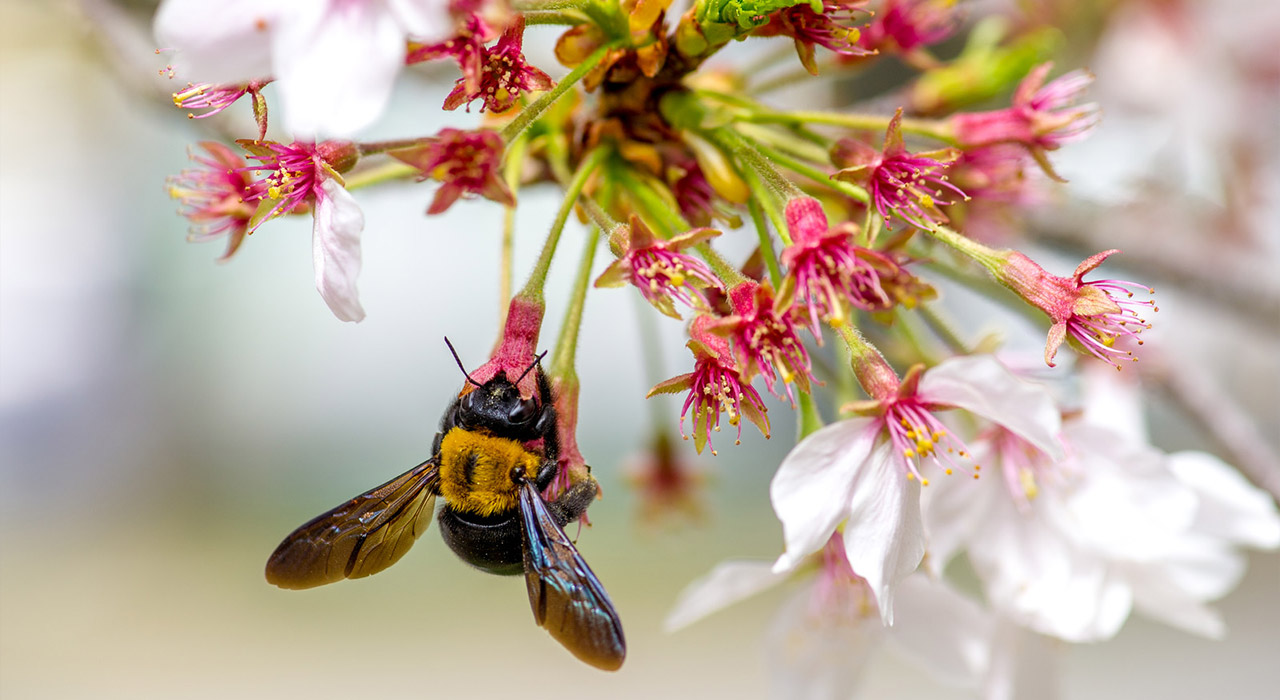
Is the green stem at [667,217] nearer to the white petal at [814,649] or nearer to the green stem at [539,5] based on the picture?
the green stem at [539,5]

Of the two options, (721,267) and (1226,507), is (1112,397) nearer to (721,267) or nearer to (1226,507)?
(1226,507)

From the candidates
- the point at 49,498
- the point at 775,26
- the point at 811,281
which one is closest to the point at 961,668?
the point at 811,281

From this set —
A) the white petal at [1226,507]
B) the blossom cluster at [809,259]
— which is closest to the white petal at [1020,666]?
the blossom cluster at [809,259]

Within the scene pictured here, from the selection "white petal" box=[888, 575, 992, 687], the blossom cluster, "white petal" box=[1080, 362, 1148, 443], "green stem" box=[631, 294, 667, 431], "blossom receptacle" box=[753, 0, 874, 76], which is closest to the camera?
the blossom cluster

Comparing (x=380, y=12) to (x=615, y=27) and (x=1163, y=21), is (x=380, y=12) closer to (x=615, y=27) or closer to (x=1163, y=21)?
(x=615, y=27)

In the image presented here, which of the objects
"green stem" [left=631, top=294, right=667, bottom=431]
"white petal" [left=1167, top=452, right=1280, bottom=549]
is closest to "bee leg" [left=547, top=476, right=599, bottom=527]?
"green stem" [left=631, top=294, right=667, bottom=431]

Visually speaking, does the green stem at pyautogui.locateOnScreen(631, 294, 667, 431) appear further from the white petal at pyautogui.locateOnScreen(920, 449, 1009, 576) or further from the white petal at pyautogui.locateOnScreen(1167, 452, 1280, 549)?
the white petal at pyautogui.locateOnScreen(1167, 452, 1280, 549)

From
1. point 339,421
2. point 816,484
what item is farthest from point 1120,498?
point 339,421
